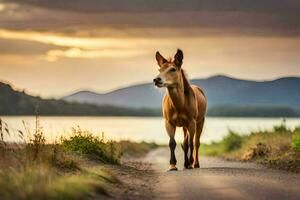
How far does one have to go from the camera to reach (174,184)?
19906mm

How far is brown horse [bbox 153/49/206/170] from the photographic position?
24812 mm

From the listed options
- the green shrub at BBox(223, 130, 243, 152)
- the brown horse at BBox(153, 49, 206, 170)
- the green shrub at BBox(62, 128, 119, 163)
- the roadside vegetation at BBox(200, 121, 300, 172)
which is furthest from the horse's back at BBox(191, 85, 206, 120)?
the green shrub at BBox(223, 130, 243, 152)

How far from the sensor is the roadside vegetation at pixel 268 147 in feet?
91.8

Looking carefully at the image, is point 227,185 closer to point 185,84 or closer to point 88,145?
point 88,145

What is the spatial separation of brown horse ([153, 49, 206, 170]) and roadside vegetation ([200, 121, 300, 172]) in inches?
113

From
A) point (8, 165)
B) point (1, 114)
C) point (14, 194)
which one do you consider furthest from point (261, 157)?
point (14, 194)

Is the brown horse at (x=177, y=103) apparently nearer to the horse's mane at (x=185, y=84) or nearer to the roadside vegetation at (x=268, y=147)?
the horse's mane at (x=185, y=84)

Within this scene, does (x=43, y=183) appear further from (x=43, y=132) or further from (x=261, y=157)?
(x=261, y=157)

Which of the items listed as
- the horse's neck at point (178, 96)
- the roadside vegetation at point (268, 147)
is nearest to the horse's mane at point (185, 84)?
the horse's neck at point (178, 96)

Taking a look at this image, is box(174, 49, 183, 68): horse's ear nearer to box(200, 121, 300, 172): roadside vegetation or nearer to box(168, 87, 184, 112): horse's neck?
box(168, 87, 184, 112): horse's neck

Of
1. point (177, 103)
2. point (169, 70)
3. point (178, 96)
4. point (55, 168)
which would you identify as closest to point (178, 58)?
point (169, 70)

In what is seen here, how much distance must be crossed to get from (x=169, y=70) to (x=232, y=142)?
55.8 ft

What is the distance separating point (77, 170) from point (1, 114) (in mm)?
2105

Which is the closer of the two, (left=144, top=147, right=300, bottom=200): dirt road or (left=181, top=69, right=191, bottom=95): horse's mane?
(left=144, top=147, right=300, bottom=200): dirt road
